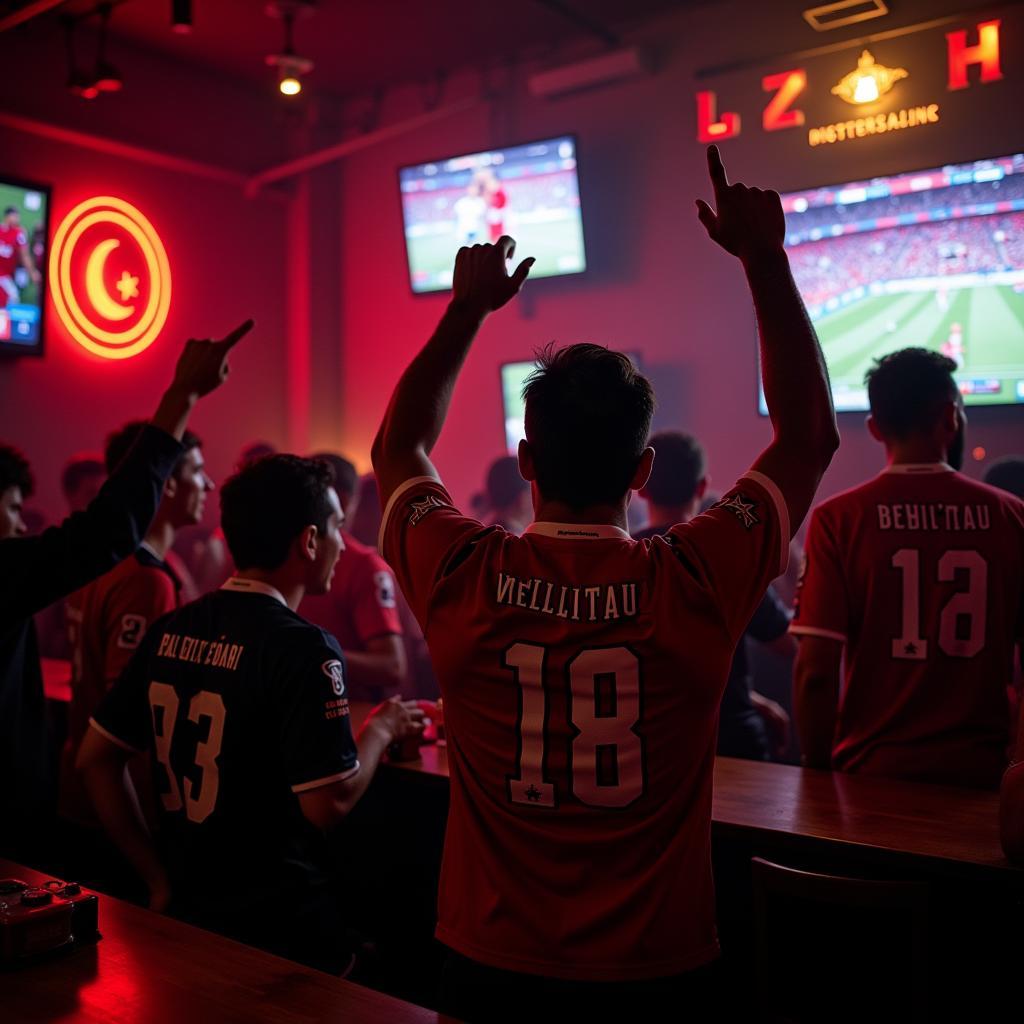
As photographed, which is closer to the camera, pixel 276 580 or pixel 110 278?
pixel 276 580

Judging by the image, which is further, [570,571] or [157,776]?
[157,776]

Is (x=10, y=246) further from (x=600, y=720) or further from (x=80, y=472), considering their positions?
(x=600, y=720)

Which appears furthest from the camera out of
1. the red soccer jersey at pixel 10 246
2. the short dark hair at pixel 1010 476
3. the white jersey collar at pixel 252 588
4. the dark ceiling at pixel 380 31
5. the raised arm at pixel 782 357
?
the dark ceiling at pixel 380 31

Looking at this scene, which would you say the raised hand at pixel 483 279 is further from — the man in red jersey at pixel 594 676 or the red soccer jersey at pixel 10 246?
the red soccer jersey at pixel 10 246

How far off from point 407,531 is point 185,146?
555 cm

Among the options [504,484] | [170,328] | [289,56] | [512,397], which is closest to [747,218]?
[504,484]

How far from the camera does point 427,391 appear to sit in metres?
1.50

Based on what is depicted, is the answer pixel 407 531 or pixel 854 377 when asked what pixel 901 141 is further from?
pixel 407 531

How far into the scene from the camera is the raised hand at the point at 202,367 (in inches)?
77.4

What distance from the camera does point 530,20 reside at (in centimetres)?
569

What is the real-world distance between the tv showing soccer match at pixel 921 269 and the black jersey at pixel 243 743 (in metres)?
3.26

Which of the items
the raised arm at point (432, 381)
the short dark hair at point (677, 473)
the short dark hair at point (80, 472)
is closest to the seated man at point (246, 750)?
the raised arm at point (432, 381)

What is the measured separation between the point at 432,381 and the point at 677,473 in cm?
182

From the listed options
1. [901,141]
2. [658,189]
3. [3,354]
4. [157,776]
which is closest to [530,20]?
[658,189]
